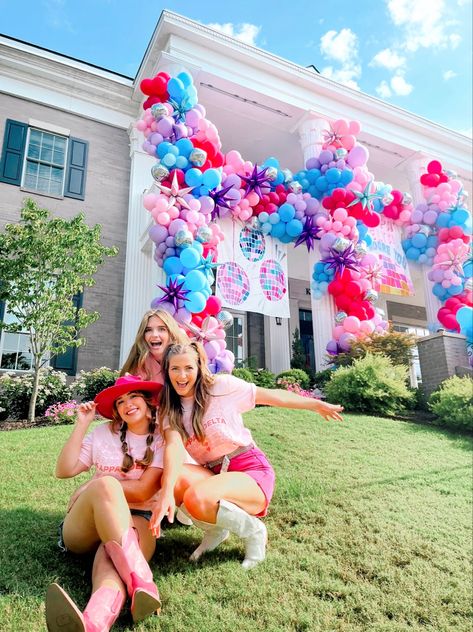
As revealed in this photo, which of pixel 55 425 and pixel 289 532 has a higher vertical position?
pixel 55 425

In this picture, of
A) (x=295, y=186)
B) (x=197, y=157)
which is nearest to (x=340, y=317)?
(x=295, y=186)

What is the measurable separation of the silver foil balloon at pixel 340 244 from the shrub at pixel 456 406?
3.34 metres

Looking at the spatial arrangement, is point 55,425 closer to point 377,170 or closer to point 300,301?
point 300,301

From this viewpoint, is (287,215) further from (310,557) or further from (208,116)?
(310,557)

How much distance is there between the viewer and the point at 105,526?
6.97ft

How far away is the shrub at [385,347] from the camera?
326 inches

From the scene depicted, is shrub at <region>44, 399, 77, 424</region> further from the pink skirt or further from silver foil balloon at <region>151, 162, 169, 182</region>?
the pink skirt

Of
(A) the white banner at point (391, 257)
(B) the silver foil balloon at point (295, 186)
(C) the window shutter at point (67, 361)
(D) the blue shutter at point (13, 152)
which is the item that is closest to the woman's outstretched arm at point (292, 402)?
(C) the window shutter at point (67, 361)

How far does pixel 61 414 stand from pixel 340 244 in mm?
5903

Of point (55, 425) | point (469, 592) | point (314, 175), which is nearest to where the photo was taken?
point (469, 592)

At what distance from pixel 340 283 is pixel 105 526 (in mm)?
7761

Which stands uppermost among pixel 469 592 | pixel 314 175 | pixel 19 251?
pixel 314 175

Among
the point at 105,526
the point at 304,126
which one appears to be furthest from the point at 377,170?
the point at 105,526

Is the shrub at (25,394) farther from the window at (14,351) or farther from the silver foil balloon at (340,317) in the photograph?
the silver foil balloon at (340,317)
